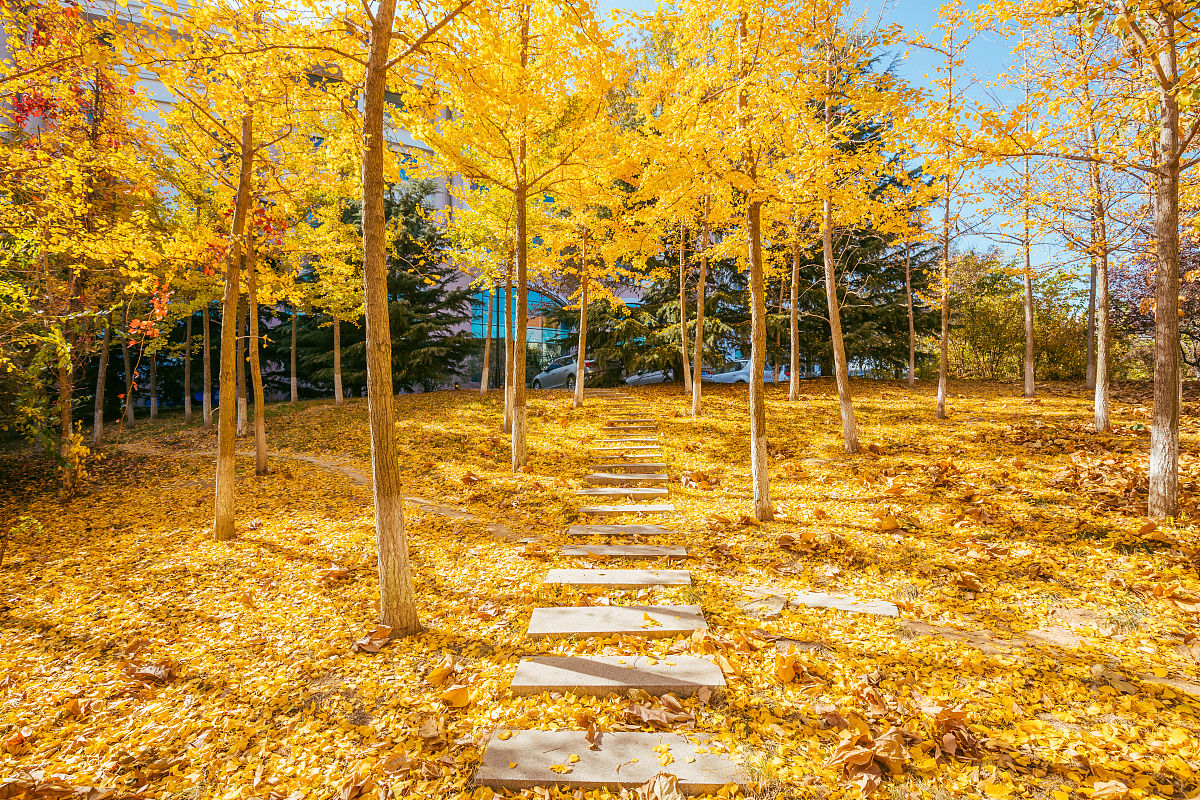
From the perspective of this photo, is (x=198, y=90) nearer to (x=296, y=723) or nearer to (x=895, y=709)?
(x=296, y=723)

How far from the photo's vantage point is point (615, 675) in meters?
3.60

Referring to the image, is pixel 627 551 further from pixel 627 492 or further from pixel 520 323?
pixel 520 323

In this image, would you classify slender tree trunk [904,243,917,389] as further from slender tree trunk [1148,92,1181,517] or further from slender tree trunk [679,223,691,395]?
slender tree trunk [1148,92,1181,517]

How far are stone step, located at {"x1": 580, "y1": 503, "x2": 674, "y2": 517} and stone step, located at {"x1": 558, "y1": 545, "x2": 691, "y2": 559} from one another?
46.6 inches

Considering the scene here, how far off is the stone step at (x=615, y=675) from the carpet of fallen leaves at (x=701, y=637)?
113 mm

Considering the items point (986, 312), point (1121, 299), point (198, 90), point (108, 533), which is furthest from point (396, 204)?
point (1121, 299)

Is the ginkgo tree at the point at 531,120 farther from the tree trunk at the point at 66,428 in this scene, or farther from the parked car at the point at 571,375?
the tree trunk at the point at 66,428

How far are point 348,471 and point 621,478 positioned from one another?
6.13 m

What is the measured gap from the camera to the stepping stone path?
275 cm

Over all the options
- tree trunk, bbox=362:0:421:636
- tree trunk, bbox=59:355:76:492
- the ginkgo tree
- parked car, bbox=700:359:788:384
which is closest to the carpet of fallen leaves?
tree trunk, bbox=59:355:76:492

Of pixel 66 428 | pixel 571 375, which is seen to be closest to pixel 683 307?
pixel 571 375

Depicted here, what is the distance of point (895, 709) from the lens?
10.2 ft

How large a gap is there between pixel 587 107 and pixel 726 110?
10.6ft

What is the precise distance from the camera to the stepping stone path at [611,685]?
2750 millimetres
